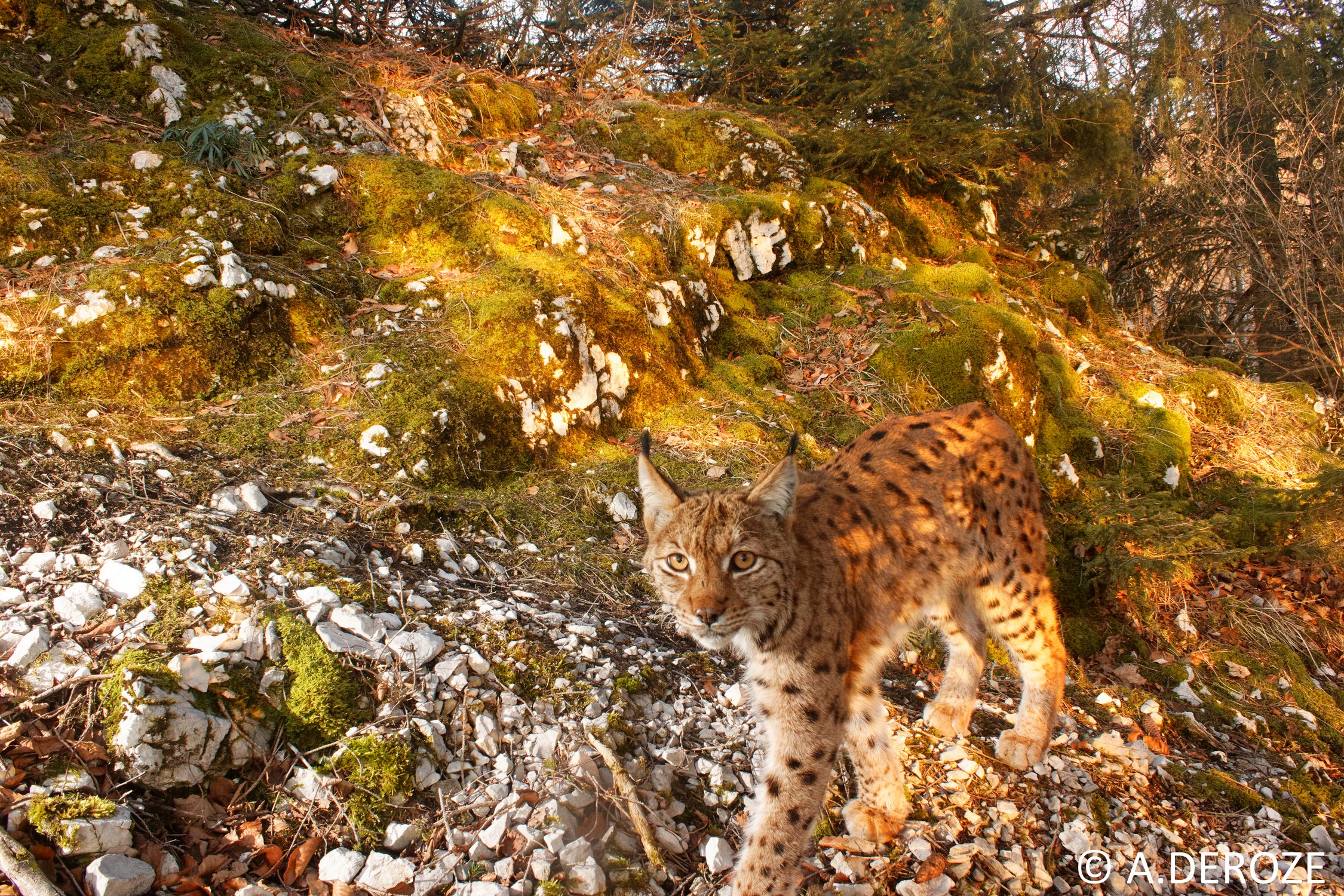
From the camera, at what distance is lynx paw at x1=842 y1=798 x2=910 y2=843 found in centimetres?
361

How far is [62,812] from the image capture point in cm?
238

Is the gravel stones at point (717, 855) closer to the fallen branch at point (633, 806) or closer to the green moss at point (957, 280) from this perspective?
the fallen branch at point (633, 806)

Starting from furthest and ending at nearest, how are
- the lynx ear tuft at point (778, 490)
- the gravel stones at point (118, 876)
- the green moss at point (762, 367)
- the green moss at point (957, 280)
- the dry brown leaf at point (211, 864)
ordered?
the green moss at point (957, 280), the green moss at point (762, 367), the lynx ear tuft at point (778, 490), the dry brown leaf at point (211, 864), the gravel stones at point (118, 876)

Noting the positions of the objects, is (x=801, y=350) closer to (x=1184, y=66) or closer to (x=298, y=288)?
(x=298, y=288)

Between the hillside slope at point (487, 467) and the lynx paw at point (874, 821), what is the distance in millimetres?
151

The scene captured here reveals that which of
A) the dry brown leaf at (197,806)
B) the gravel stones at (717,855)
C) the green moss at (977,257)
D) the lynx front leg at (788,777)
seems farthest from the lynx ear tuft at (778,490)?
the green moss at (977,257)

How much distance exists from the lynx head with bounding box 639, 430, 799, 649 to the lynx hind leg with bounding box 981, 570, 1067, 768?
6.55ft

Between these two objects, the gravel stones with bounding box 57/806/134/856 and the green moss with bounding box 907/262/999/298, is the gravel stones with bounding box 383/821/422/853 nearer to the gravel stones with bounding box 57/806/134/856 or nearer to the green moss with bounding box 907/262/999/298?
the gravel stones with bounding box 57/806/134/856

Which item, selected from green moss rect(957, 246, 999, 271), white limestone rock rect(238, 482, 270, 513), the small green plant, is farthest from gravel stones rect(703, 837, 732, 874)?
green moss rect(957, 246, 999, 271)

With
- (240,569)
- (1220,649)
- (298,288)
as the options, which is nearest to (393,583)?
(240,569)

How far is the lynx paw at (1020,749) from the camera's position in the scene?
432 cm

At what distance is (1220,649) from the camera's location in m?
6.06

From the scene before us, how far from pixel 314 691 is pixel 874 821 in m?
2.85

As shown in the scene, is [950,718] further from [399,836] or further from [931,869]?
[399,836]
